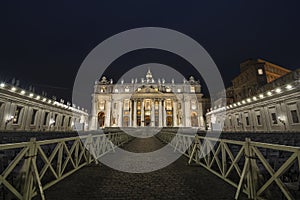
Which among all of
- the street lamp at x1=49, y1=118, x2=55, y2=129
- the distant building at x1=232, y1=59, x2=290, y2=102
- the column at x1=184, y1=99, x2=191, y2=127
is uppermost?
the distant building at x1=232, y1=59, x2=290, y2=102

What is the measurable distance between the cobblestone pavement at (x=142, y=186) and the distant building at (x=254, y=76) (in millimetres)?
35664

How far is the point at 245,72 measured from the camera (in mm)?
37656

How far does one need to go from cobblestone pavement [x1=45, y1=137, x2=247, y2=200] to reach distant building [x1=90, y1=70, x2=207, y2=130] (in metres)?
46.5

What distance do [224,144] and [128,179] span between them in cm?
336

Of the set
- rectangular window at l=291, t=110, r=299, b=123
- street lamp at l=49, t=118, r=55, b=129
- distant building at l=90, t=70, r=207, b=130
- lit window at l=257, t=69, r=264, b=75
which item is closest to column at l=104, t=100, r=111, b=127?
distant building at l=90, t=70, r=207, b=130

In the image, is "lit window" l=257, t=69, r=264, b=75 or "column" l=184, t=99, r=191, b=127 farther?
"column" l=184, t=99, r=191, b=127

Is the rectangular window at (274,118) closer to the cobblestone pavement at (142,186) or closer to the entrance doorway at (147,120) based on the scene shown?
the cobblestone pavement at (142,186)

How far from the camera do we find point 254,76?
34.5 metres

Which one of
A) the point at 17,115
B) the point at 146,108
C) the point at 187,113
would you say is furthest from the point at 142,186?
the point at 187,113

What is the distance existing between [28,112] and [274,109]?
38489mm

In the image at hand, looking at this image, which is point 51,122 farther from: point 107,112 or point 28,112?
point 107,112

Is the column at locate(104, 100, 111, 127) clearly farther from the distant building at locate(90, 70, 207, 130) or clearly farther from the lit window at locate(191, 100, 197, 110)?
the lit window at locate(191, 100, 197, 110)

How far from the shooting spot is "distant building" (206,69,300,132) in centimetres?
1789

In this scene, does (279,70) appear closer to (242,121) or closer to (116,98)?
(242,121)
